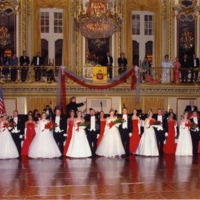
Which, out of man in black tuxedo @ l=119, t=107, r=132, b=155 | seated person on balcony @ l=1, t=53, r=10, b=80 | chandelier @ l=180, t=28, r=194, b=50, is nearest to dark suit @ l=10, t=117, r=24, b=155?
man in black tuxedo @ l=119, t=107, r=132, b=155

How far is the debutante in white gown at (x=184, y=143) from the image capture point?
460 inches

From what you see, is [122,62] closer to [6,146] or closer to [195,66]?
[195,66]

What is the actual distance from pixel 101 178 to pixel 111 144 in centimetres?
335

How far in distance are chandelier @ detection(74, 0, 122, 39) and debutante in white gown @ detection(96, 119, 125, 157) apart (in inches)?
152

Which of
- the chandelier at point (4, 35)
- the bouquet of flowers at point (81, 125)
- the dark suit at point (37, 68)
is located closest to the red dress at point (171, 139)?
the bouquet of flowers at point (81, 125)

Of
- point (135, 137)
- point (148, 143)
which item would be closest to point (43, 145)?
point (135, 137)

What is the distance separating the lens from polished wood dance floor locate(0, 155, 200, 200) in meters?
6.71

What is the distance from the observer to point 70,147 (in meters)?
11.1

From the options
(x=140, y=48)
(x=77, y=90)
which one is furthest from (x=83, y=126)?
(x=140, y=48)

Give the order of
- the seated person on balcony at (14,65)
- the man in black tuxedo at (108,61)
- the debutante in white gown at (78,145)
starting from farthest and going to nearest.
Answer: the man in black tuxedo at (108,61) → the seated person on balcony at (14,65) → the debutante in white gown at (78,145)

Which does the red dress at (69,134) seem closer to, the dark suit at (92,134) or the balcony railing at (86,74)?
the dark suit at (92,134)

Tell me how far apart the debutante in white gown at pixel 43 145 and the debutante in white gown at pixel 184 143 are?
3.91 m

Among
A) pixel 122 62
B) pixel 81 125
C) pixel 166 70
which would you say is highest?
pixel 122 62

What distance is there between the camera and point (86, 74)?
17688 mm
